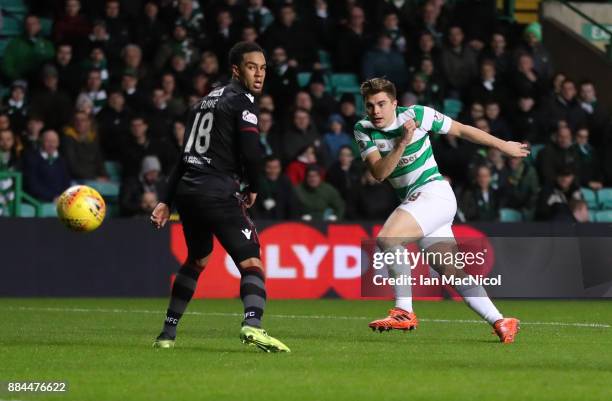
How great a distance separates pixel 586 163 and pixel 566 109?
43.8 inches

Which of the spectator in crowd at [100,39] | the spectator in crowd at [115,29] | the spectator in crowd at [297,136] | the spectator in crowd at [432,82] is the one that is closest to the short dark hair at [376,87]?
the spectator in crowd at [297,136]

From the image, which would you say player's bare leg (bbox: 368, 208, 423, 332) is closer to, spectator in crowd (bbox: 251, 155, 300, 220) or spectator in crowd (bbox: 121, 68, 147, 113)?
spectator in crowd (bbox: 251, 155, 300, 220)

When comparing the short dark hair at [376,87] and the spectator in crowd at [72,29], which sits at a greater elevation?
the spectator in crowd at [72,29]

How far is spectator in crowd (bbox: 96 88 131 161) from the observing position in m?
20.2

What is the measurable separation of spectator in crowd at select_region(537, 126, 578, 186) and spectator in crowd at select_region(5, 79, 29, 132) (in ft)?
26.7

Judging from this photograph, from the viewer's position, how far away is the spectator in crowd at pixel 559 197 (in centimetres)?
2077

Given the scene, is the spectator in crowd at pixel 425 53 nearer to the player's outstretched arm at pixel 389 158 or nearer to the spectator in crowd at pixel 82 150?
the spectator in crowd at pixel 82 150

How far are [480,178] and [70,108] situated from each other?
613 centimetres

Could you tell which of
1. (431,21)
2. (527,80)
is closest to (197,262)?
(527,80)

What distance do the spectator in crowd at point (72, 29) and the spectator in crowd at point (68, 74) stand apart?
1.52ft

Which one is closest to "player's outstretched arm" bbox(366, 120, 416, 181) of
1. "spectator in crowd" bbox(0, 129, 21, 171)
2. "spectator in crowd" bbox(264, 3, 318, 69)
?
"spectator in crowd" bbox(0, 129, 21, 171)

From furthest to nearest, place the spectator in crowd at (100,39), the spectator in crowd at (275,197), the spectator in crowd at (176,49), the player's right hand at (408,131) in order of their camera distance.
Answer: the spectator in crowd at (176,49) → the spectator in crowd at (100,39) → the spectator in crowd at (275,197) → the player's right hand at (408,131)

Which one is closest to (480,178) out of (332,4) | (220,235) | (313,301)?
(313,301)

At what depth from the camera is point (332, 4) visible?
2441 centimetres
